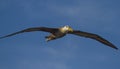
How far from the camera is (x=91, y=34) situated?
125 ft

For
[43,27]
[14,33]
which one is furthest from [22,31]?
[43,27]

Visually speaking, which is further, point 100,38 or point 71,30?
point 100,38

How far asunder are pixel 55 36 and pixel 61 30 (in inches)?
36.4

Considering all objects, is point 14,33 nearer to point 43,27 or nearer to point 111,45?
point 43,27

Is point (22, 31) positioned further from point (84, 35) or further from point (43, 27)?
point (84, 35)

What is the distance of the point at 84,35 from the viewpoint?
37.6 m

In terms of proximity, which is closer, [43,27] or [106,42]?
[43,27]

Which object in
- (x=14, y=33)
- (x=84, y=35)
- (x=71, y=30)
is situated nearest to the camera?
(x=14, y=33)

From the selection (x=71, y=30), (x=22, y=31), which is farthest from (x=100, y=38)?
(x=22, y=31)

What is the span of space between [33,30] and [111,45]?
9790 millimetres

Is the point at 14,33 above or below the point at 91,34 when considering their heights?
below

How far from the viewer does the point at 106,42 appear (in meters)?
38.2

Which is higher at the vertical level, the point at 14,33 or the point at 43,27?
the point at 43,27

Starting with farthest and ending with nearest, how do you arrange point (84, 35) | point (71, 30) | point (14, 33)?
point (84, 35) → point (71, 30) → point (14, 33)
